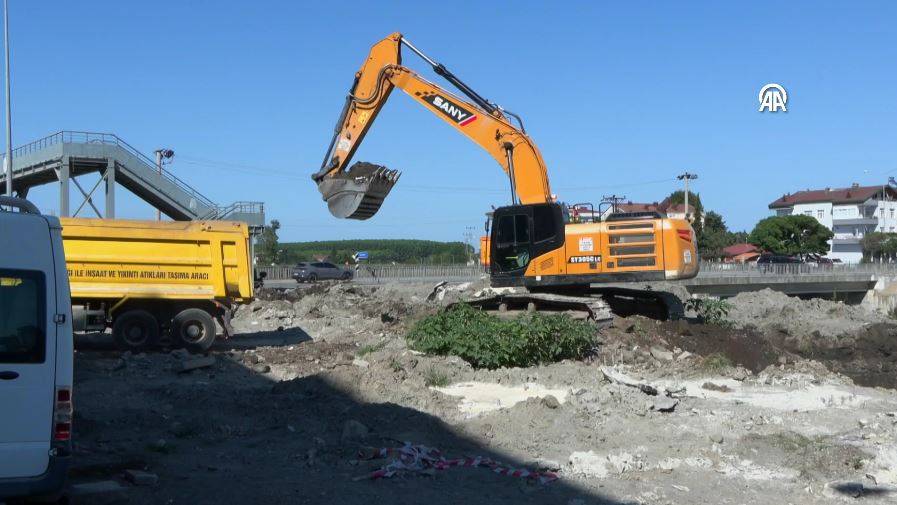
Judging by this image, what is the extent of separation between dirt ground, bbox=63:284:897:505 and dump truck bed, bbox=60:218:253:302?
1.31m

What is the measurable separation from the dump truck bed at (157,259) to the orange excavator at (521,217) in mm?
2260

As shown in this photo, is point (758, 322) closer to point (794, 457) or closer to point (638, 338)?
point (638, 338)

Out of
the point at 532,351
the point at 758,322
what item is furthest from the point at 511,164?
the point at 758,322

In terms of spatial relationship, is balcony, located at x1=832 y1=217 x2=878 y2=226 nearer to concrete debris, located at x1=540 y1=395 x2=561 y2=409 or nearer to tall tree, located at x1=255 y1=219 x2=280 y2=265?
tall tree, located at x1=255 y1=219 x2=280 y2=265

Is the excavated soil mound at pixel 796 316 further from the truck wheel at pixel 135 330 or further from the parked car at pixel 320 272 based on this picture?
the parked car at pixel 320 272

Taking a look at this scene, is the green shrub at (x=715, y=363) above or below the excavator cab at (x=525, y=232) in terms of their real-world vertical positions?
below

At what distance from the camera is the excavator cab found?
17359 mm

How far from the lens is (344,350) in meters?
16.8

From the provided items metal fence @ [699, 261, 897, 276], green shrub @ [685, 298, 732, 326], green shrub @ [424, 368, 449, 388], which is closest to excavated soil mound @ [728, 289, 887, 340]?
green shrub @ [685, 298, 732, 326]

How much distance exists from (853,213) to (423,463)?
104 metres

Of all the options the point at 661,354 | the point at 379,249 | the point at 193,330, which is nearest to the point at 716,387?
the point at 661,354

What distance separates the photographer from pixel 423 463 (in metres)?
8.61

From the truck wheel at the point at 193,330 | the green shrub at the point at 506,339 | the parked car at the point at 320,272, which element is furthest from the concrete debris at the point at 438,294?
the parked car at the point at 320,272

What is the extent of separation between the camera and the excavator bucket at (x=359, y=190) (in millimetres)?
16766
